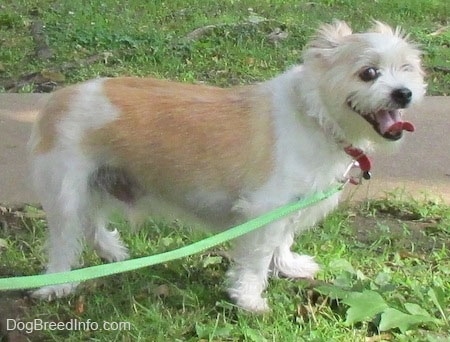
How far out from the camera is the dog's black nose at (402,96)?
3174mm

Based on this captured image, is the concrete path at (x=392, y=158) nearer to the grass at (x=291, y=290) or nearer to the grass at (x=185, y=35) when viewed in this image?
the grass at (x=291, y=290)

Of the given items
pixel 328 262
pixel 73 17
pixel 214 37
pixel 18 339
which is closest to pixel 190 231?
pixel 328 262

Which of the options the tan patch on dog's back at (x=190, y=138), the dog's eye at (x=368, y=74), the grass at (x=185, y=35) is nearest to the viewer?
the dog's eye at (x=368, y=74)

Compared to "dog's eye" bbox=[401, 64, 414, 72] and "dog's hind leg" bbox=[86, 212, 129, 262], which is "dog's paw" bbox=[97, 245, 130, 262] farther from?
"dog's eye" bbox=[401, 64, 414, 72]

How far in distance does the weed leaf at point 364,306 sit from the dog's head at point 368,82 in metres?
0.69

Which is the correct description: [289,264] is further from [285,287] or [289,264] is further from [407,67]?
[407,67]

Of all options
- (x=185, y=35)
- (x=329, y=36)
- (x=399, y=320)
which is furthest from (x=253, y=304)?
(x=185, y=35)

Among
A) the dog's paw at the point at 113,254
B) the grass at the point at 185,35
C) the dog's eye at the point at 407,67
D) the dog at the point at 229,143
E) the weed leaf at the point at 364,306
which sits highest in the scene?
the dog's eye at the point at 407,67

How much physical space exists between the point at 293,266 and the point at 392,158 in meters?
1.72

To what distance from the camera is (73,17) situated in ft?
28.8

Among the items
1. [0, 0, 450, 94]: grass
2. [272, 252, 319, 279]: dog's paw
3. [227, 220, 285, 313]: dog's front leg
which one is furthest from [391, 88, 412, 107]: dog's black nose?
[0, 0, 450, 94]: grass

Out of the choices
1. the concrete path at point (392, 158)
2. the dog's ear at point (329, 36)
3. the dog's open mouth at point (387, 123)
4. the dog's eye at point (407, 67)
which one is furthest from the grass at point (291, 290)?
the dog's ear at point (329, 36)

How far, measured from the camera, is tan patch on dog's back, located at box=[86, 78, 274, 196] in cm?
353

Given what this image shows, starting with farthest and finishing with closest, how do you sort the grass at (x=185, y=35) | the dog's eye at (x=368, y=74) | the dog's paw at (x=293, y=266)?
the grass at (x=185, y=35) < the dog's paw at (x=293, y=266) < the dog's eye at (x=368, y=74)
